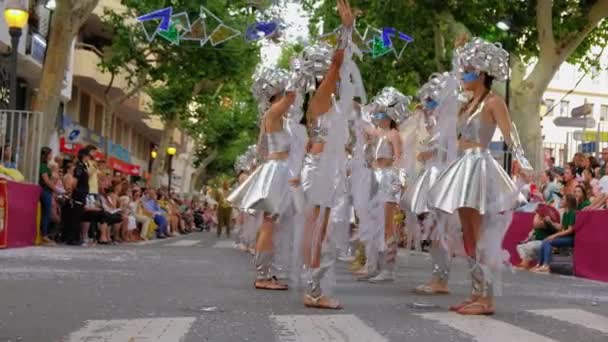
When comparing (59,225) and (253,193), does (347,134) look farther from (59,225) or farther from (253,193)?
(59,225)

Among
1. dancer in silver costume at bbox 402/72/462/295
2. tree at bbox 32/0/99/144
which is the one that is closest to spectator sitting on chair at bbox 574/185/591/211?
dancer in silver costume at bbox 402/72/462/295

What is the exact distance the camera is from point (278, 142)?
8.41m

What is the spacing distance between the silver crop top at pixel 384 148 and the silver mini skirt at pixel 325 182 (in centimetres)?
321

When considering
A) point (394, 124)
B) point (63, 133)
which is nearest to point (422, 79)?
point (63, 133)

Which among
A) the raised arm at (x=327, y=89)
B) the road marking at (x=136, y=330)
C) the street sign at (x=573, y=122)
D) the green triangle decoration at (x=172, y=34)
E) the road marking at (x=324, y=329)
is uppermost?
the green triangle decoration at (x=172, y=34)

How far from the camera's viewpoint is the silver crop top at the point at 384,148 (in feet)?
34.2

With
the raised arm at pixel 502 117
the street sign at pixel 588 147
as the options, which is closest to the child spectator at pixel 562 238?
the raised arm at pixel 502 117

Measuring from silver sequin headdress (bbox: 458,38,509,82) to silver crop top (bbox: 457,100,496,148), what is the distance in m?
0.28

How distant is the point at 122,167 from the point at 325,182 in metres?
41.9

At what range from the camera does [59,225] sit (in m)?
17.5

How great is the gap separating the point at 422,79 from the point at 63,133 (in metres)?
13.2

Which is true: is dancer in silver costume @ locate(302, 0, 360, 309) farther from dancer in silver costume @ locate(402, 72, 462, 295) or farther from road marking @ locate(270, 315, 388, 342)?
dancer in silver costume @ locate(402, 72, 462, 295)

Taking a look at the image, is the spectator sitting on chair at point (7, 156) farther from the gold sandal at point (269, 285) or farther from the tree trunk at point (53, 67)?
the gold sandal at point (269, 285)

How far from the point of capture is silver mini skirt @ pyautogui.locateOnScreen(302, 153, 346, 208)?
7.12 m
